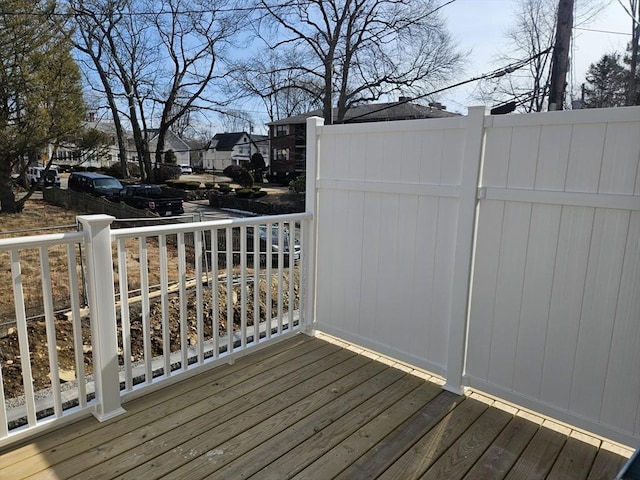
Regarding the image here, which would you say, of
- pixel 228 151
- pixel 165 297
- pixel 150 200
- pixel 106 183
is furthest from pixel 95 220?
pixel 228 151

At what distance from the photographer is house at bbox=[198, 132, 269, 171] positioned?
4750cm

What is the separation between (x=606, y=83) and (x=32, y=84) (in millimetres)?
19968

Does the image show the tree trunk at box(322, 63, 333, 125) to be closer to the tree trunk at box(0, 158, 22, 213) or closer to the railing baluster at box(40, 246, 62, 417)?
the tree trunk at box(0, 158, 22, 213)

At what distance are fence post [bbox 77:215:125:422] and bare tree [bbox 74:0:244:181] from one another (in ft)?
66.9

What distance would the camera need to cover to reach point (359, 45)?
1803cm

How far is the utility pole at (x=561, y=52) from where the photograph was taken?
5152mm

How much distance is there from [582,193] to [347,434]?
151 cm

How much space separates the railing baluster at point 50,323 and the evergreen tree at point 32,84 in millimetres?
12750

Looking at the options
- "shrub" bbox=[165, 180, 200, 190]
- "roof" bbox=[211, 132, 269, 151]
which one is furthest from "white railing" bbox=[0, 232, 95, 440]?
"roof" bbox=[211, 132, 269, 151]

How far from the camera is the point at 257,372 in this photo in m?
2.62

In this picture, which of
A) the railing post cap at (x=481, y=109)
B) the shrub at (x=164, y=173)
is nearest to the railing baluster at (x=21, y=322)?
the railing post cap at (x=481, y=109)

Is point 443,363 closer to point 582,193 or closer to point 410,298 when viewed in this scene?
point 410,298

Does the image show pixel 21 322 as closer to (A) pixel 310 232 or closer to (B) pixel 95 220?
(B) pixel 95 220

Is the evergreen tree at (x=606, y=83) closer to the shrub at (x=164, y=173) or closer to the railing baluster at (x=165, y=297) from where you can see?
the railing baluster at (x=165, y=297)
